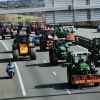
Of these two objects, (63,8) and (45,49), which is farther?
(63,8)

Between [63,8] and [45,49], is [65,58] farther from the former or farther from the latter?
[63,8]

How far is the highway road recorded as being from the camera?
2511cm

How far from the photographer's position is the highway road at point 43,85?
989 inches

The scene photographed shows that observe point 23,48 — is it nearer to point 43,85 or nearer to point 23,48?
point 23,48

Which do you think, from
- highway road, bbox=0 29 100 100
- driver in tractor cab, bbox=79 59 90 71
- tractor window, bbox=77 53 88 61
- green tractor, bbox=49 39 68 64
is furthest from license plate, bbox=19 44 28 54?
driver in tractor cab, bbox=79 59 90 71

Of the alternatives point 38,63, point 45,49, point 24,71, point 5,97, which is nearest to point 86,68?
point 5,97

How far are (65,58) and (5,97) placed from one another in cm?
1188

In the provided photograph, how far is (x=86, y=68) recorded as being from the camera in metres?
26.9

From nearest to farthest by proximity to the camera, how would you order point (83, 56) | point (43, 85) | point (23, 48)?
point (43, 85), point (83, 56), point (23, 48)

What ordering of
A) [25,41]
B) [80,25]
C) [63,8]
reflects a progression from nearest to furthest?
[25,41]
[63,8]
[80,25]

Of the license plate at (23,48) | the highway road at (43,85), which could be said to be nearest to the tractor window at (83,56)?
the highway road at (43,85)

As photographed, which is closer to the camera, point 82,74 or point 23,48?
point 82,74

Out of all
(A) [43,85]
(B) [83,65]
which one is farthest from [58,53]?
(B) [83,65]

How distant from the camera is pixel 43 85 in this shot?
28.4m
